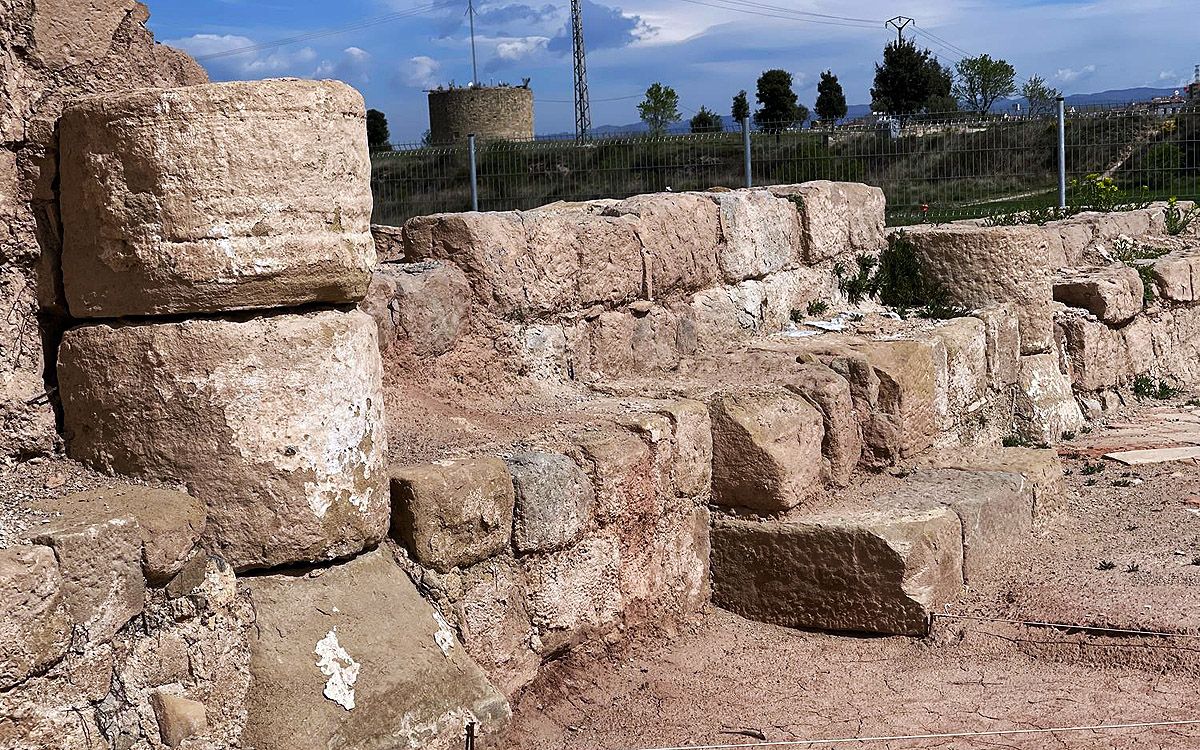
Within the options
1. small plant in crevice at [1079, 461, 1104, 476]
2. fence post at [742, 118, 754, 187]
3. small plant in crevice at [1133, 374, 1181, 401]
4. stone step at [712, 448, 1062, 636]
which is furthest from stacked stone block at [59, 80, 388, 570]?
fence post at [742, 118, 754, 187]

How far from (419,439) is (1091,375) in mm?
5909

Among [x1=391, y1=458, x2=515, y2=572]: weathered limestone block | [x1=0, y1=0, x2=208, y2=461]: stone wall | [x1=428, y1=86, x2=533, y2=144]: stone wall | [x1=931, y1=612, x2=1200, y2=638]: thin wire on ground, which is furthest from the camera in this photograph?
[x1=428, y1=86, x2=533, y2=144]: stone wall

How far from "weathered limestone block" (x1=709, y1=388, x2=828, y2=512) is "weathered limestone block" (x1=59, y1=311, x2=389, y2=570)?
192 centimetres

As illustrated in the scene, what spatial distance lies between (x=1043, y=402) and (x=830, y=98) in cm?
4224

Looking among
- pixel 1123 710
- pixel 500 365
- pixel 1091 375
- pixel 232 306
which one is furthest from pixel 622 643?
pixel 1091 375

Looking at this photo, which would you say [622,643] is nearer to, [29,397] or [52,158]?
[29,397]

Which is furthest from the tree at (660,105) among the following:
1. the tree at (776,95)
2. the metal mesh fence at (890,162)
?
the metal mesh fence at (890,162)

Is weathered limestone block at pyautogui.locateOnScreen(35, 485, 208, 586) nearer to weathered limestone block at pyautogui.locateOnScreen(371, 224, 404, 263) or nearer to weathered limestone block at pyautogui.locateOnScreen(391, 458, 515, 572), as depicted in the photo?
weathered limestone block at pyautogui.locateOnScreen(391, 458, 515, 572)

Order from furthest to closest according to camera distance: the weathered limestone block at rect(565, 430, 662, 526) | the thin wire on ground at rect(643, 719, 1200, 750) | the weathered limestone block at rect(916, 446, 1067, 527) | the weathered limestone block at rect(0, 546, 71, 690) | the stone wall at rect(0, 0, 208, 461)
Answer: the weathered limestone block at rect(916, 446, 1067, 527) → the weathered limestone block at rect(565, 430, 662, 526) → the thin wire on ground at rect(643, 719, 1200, 750) → the stone wall at rect(0, 0, 208, 461) → the weathered limestone block at rect(0, 546, 71, 690)

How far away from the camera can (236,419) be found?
313 centimetres

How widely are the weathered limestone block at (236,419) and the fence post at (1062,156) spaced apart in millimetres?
10835

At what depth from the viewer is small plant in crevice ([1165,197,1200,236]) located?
1188 centimetres

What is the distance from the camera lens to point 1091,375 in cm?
848

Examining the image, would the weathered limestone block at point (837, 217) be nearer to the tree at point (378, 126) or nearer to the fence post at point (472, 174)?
the fence post at point (472, 174)
